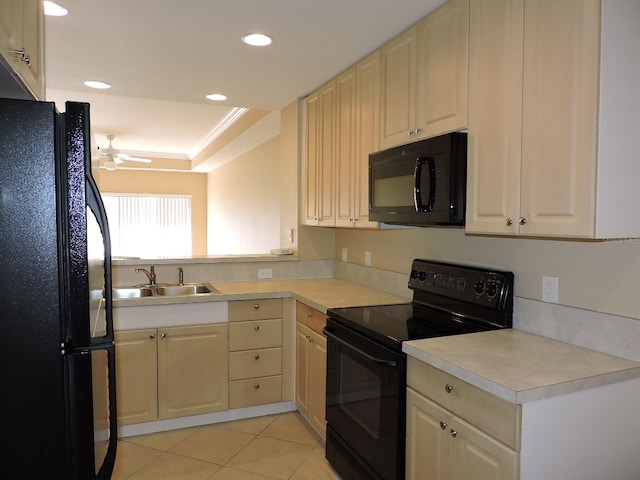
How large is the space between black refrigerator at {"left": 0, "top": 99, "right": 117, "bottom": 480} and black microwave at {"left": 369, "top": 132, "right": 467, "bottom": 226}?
4.40ft

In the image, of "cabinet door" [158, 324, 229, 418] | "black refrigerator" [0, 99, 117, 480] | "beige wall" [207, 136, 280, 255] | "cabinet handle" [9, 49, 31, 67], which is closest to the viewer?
"black refrigerator" [0, 99, 117, 480]

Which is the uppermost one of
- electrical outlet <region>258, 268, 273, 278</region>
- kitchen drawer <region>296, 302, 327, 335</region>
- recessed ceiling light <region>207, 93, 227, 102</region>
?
recessed ceiling light <region>207, 93, 227, 102</region>

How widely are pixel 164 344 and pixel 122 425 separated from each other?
546 mm

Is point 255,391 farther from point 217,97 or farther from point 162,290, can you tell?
point 217,97

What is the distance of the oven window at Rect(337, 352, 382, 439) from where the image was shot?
6.60ft

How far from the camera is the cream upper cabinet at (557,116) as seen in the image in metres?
1.40

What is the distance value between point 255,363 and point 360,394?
45.9 inches

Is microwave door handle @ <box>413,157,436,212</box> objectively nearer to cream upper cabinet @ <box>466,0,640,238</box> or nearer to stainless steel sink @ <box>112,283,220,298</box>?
cream upper cabinet @ <box>466,0,640,238</box>

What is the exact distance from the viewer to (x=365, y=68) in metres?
2.66

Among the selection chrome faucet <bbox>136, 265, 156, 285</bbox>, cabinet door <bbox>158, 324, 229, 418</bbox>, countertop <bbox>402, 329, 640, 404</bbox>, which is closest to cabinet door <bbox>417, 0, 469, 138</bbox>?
countertop <bbox>402, 329, 640, 404</bbox>

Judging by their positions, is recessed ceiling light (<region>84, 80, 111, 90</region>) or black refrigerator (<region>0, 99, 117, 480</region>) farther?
recessed ceiling light (<region>84, 80, 111, 90</region>)

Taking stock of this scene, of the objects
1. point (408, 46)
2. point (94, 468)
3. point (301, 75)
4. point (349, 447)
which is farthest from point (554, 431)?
point (301, 75)

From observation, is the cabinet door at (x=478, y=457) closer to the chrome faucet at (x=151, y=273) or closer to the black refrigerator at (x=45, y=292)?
the black refrigerator at (x=45, y=292)

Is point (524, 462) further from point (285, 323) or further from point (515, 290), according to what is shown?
point (285, 323)
